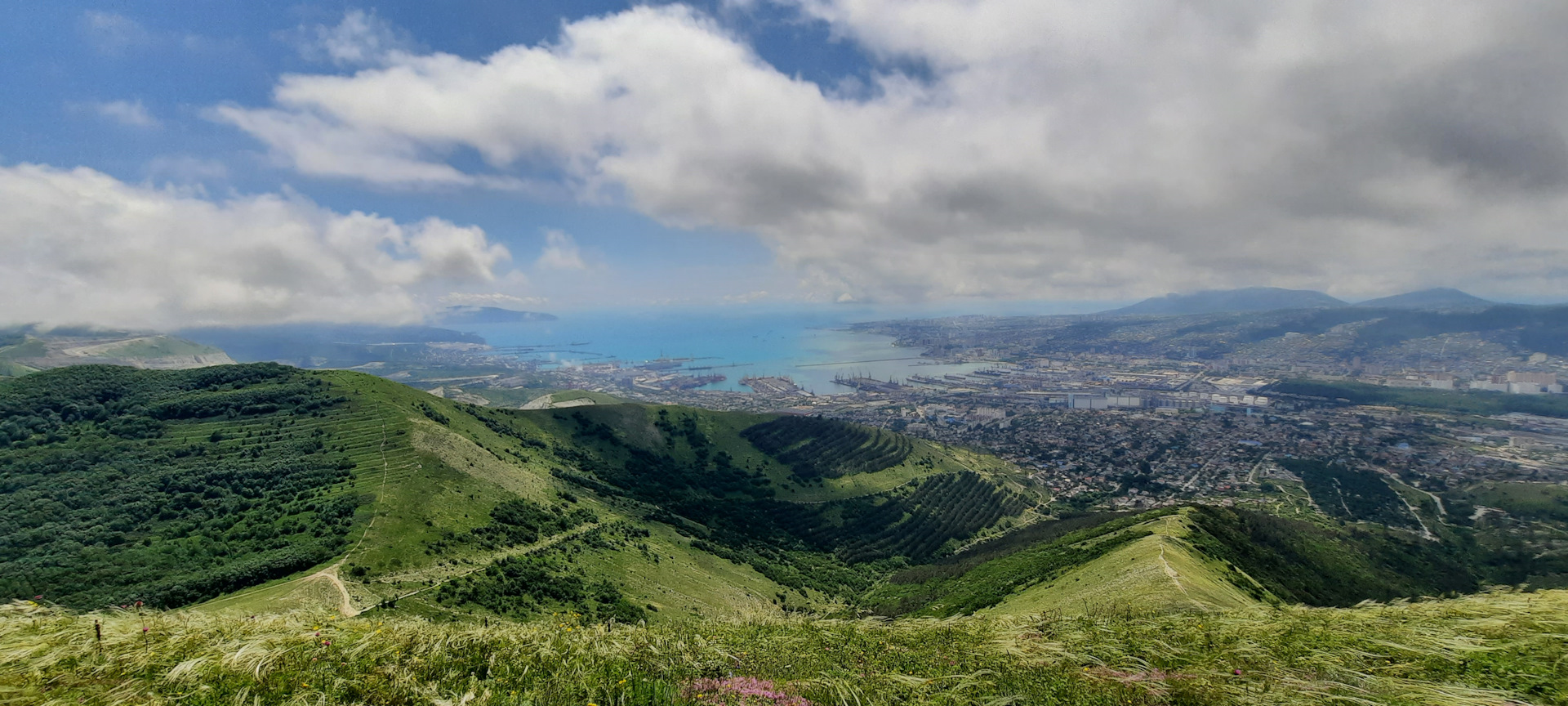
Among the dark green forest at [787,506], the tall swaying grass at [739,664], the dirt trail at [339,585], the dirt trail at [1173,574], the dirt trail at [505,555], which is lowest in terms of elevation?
the dark green forest at [787,506]

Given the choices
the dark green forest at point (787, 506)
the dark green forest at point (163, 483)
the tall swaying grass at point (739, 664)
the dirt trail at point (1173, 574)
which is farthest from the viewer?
the dark green forest at point (787, 506)

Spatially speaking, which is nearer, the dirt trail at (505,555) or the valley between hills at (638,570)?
the valley between hills at (638,570)

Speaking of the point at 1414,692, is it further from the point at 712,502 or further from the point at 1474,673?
the point at 712,502

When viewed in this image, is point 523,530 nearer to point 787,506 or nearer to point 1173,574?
point 1173,574

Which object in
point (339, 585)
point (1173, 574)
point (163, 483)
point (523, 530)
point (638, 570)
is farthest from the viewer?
point (638, 570)

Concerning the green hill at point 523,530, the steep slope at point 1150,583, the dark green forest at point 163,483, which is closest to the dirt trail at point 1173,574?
the steep slope at point 1150,583

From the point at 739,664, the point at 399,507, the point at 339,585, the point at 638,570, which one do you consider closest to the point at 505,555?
the point at 399,507

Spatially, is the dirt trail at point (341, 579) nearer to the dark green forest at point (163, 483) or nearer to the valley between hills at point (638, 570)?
the valley between hills at point (638, 570)

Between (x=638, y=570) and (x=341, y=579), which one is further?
(x=638, y=570)

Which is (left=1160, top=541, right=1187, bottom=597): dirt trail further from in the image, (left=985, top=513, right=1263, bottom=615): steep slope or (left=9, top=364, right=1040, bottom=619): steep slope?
(left=9, top=364, right=1040, bottom=619): steep slope

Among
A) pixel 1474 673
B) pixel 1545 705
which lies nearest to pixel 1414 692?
pixel 1545 705
